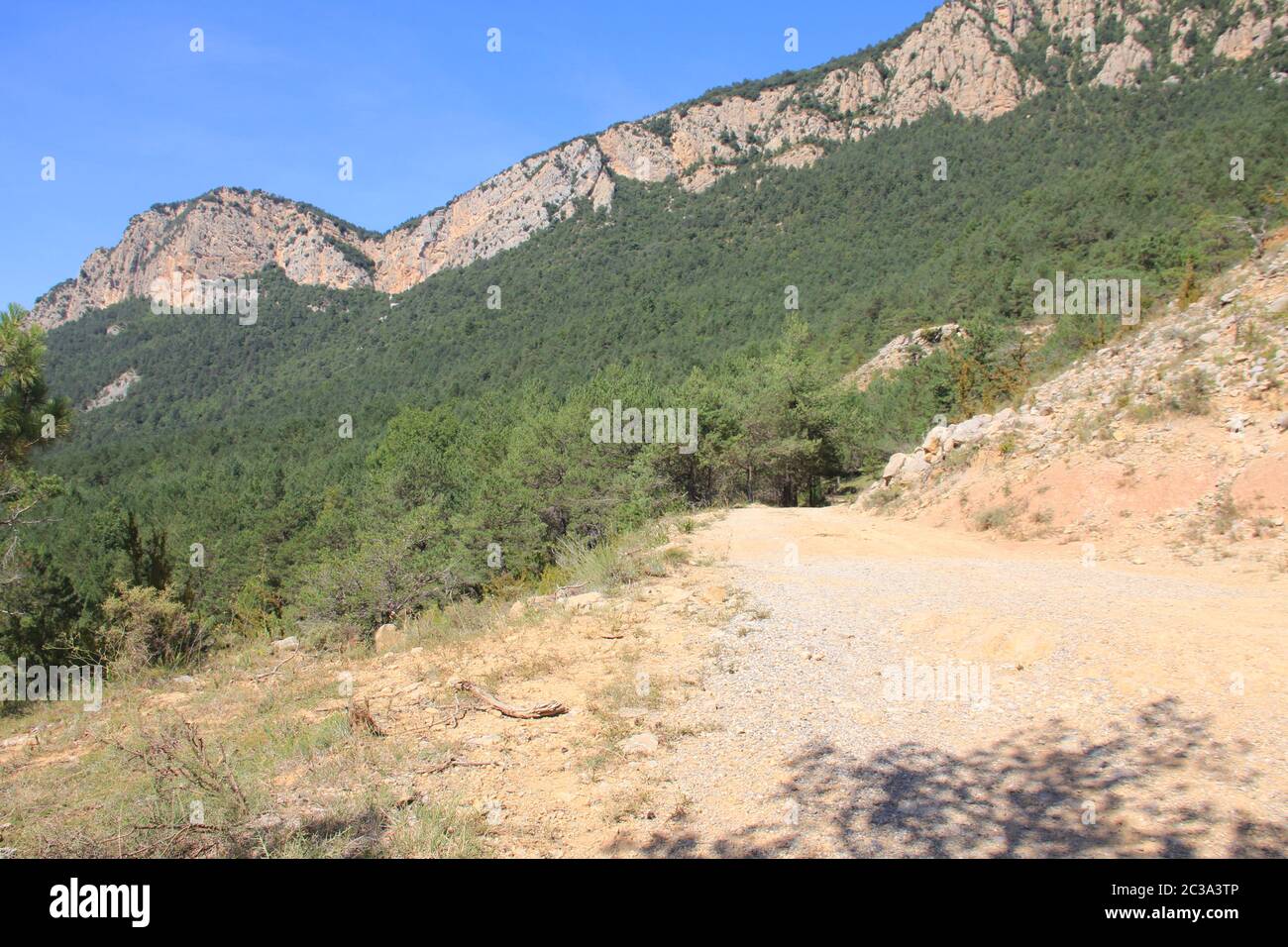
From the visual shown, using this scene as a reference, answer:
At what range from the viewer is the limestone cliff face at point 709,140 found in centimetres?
7750

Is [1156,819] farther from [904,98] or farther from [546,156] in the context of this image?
[546,156]

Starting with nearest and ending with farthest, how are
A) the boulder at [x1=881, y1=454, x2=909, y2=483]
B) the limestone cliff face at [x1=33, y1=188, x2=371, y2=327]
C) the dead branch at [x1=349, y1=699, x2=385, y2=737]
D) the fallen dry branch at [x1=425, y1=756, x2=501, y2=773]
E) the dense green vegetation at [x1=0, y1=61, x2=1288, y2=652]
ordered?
the fallen dry branch at [x1=425, y1=756, x2=501, y2=773], the dead branch at [x1=349, y1=699, x2=385, y2=737], the boulder at [x1=881, y1=454, x2=909, y2=483], the dense green vegetation at [x1=0, y1=61, x2=1288, y2=652], the limestone cliff face at [x1=33, y1=188, x2=371, y2=327]

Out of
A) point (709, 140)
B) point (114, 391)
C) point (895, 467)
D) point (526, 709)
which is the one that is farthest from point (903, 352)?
point (114, 391)

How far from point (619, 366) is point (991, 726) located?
157 ft

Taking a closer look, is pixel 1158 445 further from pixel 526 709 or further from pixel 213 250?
pixel 213 250

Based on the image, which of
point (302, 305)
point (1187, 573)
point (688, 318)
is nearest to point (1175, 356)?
point (1187, 573)

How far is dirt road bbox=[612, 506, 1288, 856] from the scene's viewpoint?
9.82 feet

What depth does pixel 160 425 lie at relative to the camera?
9969cm

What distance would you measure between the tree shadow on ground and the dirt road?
0.01 metres

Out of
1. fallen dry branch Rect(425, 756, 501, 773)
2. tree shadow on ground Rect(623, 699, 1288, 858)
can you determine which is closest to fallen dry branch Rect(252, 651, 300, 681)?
fallen dry branch Rect(425, 756, 501, 773)

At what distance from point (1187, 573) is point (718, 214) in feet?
314

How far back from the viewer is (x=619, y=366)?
50.7 m

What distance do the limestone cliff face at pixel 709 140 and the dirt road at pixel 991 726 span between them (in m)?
89.7

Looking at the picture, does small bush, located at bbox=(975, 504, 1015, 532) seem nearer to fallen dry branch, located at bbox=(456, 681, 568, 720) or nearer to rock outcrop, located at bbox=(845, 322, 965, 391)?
fallen dry branch, located at bbox=(456, 681, 568, 720)
